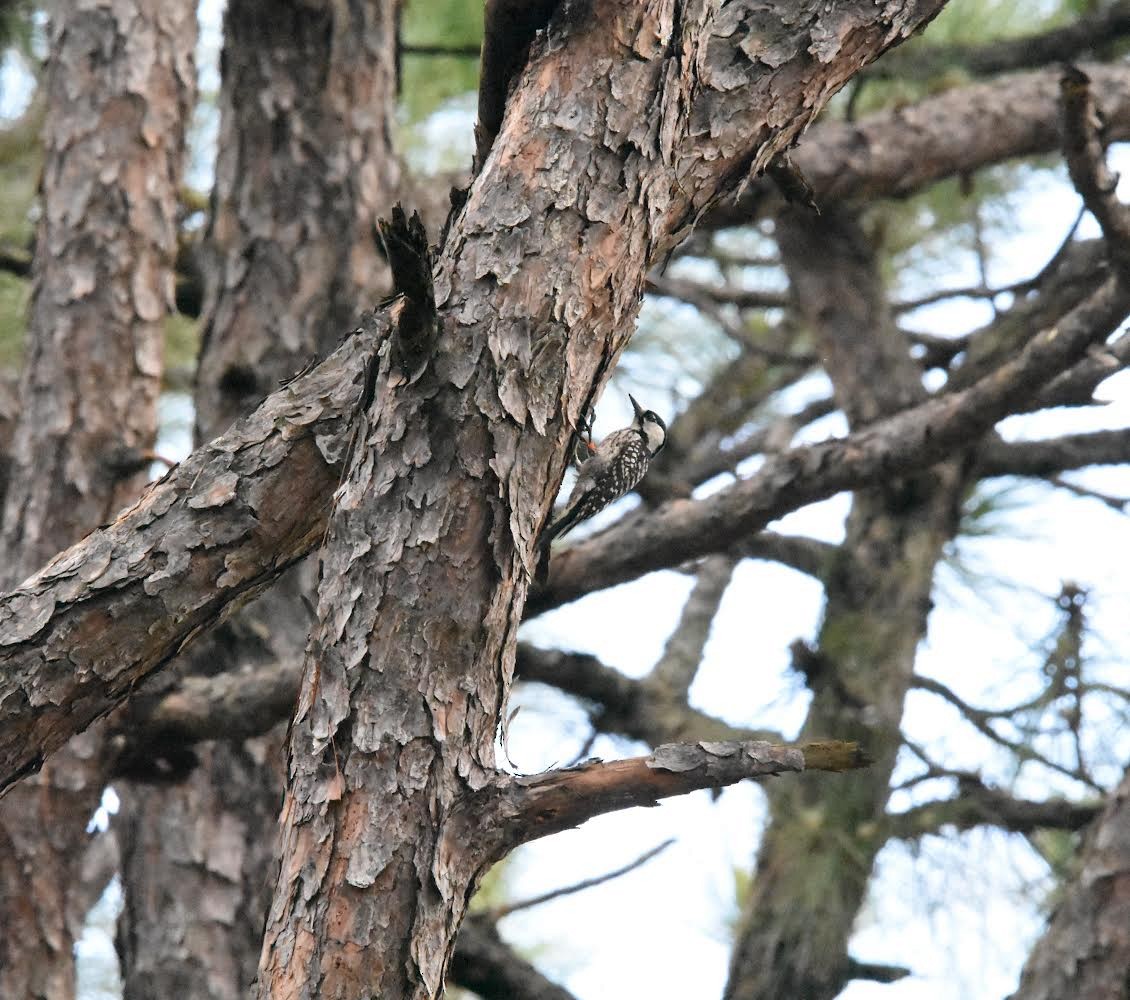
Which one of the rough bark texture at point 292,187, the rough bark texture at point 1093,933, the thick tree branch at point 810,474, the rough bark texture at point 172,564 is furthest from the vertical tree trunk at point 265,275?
the rough bark texture at point 1093,933

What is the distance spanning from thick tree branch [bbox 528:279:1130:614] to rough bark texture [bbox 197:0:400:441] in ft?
3.62

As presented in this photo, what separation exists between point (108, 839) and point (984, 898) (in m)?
3.11

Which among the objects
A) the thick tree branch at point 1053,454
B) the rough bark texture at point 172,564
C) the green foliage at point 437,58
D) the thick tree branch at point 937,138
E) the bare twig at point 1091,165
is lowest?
the rough bark texture at point 172,564

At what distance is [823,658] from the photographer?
399cm

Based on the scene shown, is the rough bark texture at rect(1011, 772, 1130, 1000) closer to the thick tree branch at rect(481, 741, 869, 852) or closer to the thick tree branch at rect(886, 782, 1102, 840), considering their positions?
the thick tree branch at rect(886, 782, 1102, 840)

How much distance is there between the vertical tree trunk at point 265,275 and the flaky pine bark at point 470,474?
1917 mm

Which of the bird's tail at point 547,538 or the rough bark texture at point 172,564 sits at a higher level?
the bird's tail at point 547,538

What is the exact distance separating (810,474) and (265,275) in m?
1.66

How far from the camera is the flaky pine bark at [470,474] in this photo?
5.33 ft

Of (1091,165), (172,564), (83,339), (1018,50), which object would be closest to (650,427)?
(1018,50)

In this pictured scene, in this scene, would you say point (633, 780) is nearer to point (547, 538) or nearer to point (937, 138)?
point (547, 538)

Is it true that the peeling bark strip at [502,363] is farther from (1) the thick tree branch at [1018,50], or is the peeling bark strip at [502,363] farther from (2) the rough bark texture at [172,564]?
(1) the thick tree branch at [1018,50]

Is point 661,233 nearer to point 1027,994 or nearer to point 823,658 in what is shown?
point 1027,994

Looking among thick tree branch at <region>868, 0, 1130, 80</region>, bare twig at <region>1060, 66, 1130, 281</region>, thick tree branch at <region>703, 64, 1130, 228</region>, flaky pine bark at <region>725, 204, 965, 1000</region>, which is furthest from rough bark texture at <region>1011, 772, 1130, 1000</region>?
thick tree branch at <region>868, 0, 1130, 80</region>
